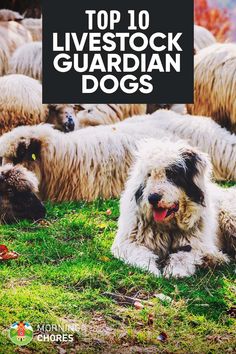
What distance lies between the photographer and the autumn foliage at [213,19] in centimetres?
536

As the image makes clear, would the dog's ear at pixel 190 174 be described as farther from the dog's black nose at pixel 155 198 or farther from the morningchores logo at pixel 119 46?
the morningchores logo at pixel 119 46

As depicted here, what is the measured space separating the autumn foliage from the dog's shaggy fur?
3.38ft

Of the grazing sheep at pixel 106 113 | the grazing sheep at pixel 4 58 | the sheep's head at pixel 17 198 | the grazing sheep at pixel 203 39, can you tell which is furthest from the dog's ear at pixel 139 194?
the grazing sheep at pixel 4 58

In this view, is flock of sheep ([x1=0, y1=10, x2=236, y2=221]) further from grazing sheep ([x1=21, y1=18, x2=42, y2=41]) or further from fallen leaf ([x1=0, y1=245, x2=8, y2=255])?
fallen leaf ([x1=0, y1=245, x2=8, y2=255])

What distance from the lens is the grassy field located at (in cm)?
411

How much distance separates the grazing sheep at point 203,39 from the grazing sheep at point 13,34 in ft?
3.99

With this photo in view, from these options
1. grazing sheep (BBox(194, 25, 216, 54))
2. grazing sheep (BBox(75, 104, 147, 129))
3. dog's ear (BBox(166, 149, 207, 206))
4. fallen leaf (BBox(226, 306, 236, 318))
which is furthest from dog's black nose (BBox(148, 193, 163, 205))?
grazing sheep (BBox(194, 25, 216, 54))

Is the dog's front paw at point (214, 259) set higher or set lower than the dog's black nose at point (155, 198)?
lower

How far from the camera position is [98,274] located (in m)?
4.55

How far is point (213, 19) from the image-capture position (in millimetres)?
5766

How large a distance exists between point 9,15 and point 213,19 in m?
1.61

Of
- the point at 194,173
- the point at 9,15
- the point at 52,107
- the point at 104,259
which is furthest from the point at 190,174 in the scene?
the point at 9,15

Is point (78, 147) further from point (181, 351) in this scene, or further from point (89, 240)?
point (181, 351)

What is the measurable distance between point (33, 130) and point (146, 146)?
1124 millimetres
